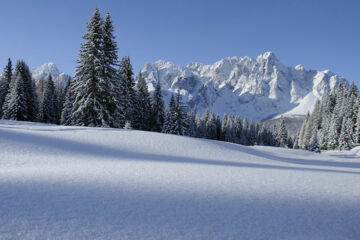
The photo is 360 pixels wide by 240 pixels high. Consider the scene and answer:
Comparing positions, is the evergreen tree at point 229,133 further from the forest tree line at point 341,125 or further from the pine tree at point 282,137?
the forest tree line at point 341,125

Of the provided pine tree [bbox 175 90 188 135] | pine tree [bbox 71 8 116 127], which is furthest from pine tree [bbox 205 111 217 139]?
pine tree [bbox 71 8 116 127]

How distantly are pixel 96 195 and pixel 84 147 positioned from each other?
7172mm

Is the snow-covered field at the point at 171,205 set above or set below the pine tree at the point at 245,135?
below

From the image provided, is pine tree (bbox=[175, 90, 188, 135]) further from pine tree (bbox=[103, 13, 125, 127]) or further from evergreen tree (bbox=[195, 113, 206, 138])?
evergreen tree (bbox=[195, 113, 206, 138])

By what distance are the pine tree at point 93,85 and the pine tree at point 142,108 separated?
421 inches

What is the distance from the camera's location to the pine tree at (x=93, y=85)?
66.8 ft

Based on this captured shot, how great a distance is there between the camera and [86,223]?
3396 mm

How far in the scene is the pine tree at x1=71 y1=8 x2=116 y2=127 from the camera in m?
20.4

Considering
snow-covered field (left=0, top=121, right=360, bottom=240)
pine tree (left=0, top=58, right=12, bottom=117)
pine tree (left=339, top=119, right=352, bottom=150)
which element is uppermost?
pine tree (left=0, top=58, right=12, bottom=117)

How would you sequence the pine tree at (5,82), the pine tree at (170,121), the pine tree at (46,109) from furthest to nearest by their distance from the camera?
1. the pine tree at (5,82)
2. the pine tree at (46,109)
3. the pine tree at (170,121)

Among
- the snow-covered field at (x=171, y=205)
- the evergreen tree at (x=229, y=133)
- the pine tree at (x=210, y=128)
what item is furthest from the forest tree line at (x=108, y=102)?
the snow-covered field at (x=171, y=205)

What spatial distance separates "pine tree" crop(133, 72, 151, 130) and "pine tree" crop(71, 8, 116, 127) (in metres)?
10.7

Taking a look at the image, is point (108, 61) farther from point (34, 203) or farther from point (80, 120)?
point (34, 203)

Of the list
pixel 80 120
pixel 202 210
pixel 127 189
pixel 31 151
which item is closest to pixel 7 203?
pixel 127 189
